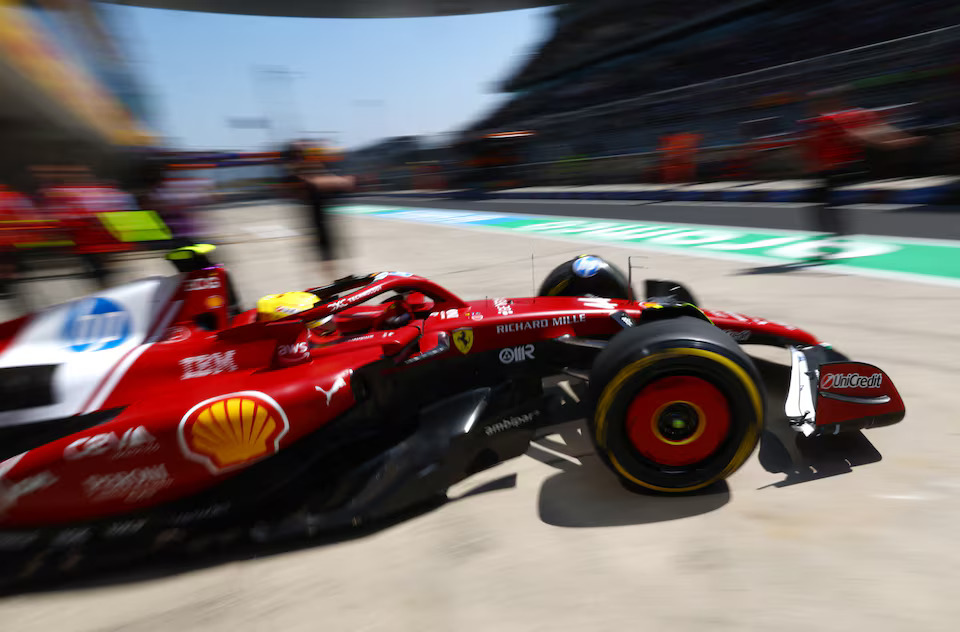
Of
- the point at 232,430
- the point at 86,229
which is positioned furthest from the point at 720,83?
the point at 232,430

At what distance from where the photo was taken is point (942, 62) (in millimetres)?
12336

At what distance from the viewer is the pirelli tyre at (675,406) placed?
85.8 inches

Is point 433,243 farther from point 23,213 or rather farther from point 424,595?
point 424,595

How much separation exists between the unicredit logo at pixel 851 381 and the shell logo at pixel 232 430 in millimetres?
2201

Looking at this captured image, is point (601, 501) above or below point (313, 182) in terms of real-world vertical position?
below

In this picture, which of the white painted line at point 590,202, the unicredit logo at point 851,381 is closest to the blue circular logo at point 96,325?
the unicredit logo at point 851,381

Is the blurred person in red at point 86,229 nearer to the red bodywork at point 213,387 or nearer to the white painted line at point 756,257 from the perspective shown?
the red bodywork at point 213,387

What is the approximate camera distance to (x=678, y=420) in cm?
225

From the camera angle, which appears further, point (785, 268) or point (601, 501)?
point (785, 268)

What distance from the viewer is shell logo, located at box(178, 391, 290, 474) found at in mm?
→ 2266

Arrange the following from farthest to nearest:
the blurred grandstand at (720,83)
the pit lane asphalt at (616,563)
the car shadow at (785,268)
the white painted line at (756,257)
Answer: the blurred grandstand at (720,83)
the car shadow at (785,268)
the white painted line at (756,257)
the pit lane asphalt at (616,563)

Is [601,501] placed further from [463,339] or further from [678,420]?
[463,339]

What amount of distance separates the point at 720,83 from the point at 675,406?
19513mm

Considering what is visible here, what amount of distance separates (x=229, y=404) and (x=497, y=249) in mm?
7356
